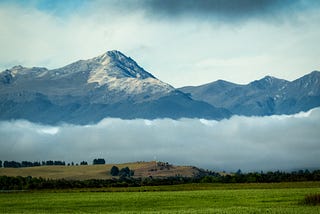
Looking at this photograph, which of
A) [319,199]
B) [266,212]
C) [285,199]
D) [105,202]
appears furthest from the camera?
[105,202]

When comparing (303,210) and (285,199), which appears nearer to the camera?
(303,210)

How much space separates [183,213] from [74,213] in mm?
19510

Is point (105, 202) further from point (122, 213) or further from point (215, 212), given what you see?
point (215, 212)

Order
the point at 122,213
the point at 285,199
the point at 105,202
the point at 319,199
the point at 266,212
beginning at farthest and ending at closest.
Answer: the point at 105,202
the point at 285,199
the point at 319,199
the point at 122,213
the point at 266,212

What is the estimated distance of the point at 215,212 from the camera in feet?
271

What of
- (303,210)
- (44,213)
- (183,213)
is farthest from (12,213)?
(303,210)

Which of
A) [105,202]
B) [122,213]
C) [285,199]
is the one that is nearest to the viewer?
[122,213]

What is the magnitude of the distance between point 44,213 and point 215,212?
2920 cm

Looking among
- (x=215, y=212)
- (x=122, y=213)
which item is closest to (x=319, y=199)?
(x=215, y=212)

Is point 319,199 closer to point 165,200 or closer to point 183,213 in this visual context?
point 183,213

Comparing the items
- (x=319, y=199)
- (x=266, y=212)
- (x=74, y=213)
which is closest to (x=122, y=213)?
(x=74, y=213)

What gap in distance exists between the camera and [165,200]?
12506 cm

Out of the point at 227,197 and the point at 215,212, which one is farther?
the point at 227,197

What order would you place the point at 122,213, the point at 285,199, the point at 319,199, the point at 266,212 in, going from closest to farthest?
the point at 266,212 < the point at 122,213 < the point at 319,199 < the point at 285,199
